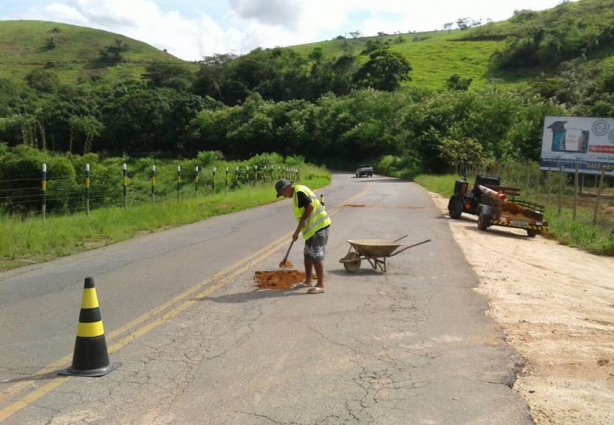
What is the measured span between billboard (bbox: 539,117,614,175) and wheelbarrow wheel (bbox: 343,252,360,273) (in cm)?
2378

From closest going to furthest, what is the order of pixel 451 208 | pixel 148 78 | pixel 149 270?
pixel 149 270 → pixel 451 208 → pixel 148 78

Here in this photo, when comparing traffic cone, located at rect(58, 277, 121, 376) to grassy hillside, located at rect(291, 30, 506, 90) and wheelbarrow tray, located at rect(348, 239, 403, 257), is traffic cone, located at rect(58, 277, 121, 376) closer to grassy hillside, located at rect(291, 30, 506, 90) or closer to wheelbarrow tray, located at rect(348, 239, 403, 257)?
wheelbarrow tray, located at rect(348, 239, 403, 257)

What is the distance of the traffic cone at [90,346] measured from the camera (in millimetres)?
5598

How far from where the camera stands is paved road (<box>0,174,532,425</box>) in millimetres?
4945

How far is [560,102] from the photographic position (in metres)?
68.6

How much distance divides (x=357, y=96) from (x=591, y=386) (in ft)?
281

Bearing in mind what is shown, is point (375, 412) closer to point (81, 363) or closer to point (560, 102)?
point (81, 363)

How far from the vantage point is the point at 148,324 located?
285 inches

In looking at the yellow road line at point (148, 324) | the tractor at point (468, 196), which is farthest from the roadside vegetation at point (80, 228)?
the tractor at point (468, 196)

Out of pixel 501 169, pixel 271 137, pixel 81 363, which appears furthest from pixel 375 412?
pixel 271 137

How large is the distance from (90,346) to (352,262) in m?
5.77

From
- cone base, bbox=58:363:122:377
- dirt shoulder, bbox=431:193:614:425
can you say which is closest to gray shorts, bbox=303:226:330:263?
dirt shoulder, bbox=431:193:614:425

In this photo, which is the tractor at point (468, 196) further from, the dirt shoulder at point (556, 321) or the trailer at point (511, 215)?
the dirt shoulder at point (556, 321)

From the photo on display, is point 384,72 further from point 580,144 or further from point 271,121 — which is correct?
point 580,144
